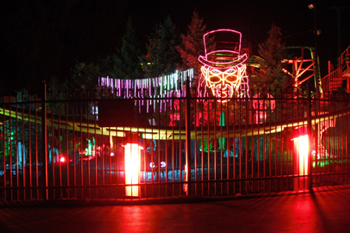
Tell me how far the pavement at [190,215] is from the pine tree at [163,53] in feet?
91.7

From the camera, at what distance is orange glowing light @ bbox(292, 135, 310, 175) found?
7.89 meters

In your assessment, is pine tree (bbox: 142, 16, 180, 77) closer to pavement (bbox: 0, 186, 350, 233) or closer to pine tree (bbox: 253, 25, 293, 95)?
pine tree (bbox: 253, 25, 293, 95)

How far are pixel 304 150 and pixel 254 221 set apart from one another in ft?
9.72

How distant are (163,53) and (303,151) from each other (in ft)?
96.3

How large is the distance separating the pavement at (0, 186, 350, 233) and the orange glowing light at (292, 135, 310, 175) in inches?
24.3

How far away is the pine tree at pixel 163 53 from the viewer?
34.8m

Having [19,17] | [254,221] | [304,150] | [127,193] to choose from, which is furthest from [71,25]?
[254,221]

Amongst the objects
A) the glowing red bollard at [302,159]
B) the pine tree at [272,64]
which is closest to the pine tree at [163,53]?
the pine tree at [272,64]

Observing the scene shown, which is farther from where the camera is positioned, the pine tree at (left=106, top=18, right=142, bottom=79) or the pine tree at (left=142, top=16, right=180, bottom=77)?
the pine tree at (left=106, top=18, right=142, bottom=79)

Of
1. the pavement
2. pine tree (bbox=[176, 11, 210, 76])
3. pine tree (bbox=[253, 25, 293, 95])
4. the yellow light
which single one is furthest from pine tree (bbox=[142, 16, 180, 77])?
the pavement

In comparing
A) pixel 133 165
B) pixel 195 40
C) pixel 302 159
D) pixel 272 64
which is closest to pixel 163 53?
pixel 195 40

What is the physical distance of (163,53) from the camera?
36.0 metres

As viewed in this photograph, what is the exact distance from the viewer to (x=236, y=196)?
730 cm

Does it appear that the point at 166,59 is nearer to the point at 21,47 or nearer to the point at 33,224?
the point at 21,47
